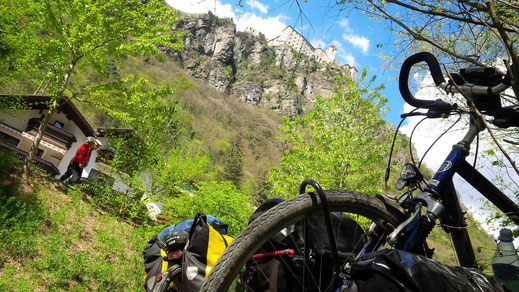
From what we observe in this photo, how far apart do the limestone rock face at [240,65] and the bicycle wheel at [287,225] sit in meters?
122

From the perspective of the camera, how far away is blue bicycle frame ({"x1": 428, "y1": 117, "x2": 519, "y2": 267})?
1575 mm

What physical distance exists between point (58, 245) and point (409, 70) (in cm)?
752

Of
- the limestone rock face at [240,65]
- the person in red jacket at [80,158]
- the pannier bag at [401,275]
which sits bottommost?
the person in red jacket at [80,158]

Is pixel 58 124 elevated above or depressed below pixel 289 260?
below

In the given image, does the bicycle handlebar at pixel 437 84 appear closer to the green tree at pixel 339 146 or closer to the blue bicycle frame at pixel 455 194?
the blue bicycle frame at pixel 455 194

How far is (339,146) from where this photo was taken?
41.0ft

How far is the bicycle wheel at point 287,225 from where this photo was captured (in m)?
1.22

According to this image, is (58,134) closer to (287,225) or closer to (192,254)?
(192,254)

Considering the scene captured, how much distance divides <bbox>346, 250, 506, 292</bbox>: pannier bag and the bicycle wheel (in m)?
0.36

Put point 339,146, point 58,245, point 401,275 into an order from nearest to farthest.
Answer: point 401,275 < point 58,245 < point 339,146

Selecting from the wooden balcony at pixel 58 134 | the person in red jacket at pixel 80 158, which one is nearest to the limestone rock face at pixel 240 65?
the wooden balcony at pixel 58 134

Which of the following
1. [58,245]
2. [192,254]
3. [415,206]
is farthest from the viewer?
[58,245]

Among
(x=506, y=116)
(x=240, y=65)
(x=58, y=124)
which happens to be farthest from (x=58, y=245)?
(x=240, y=65)

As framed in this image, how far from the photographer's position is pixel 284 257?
158 cm
